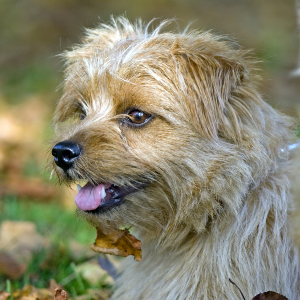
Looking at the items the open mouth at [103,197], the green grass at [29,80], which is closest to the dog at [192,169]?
the open mouth at [103,197]

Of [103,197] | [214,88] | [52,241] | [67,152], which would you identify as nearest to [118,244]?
[103,197]

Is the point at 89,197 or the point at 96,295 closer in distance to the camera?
the point at 89,197

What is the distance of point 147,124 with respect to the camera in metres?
2.60

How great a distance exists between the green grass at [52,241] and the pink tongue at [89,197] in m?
0.26

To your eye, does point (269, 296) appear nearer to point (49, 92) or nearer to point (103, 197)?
point (103, 197)

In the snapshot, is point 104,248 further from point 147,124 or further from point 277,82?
point 277,82

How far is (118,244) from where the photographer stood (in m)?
2.82

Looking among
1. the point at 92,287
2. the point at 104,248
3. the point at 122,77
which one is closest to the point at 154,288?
the point at 104,248

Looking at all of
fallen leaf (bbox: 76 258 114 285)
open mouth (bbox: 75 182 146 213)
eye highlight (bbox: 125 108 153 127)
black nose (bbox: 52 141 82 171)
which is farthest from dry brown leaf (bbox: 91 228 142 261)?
A: fallen leaf (bbox: 76 258 114 285)

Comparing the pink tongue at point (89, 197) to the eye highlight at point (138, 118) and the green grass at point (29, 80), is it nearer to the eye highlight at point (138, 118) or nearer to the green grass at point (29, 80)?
the eye highlight at point (138, 118)

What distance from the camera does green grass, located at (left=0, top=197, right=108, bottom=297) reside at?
3.41 metres

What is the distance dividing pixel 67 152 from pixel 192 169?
2.28ft

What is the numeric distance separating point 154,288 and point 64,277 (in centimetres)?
103

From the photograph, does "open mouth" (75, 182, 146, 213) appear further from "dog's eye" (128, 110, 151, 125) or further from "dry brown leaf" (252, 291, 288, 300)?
"dry brown leaf" (252, 291, 288, 300)
